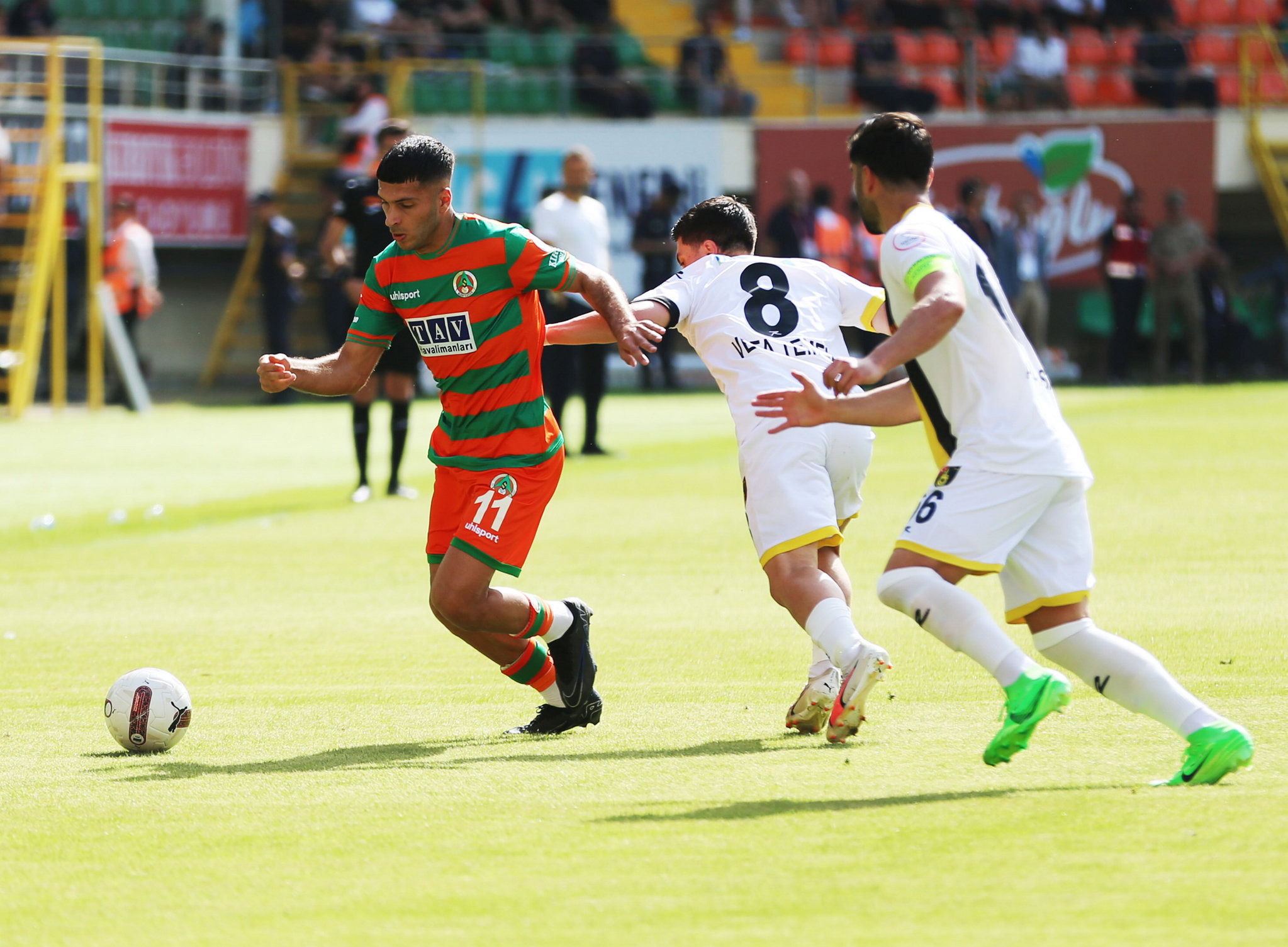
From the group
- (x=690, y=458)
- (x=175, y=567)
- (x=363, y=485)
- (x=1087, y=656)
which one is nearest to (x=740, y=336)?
(x=1087, y=656)

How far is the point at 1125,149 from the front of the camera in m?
24.6

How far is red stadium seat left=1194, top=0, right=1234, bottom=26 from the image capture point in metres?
28.4

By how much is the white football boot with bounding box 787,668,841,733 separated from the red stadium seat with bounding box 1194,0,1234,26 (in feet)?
84.0

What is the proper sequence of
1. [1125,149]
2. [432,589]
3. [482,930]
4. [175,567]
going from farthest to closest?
[1125,149], [175,567], [432,589], [482,930]

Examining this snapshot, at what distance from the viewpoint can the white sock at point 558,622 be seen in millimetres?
5867

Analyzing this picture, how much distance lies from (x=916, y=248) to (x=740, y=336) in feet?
4.17

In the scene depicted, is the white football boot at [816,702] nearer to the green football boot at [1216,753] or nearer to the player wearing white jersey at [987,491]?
the player wearing white jersey at [987,491]

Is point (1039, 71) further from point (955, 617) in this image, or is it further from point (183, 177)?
point (955, 617)

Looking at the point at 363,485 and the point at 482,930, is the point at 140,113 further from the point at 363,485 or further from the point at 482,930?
the point at 482,930

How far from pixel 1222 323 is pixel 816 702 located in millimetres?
20747

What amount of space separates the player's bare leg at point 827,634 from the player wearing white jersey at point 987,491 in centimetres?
44

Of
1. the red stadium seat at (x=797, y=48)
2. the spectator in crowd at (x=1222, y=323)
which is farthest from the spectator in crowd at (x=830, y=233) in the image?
the spectator in crowd at (x=1222, y=323)

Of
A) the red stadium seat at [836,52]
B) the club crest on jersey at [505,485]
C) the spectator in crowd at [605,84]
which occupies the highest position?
the red stadium seat at [836,52]

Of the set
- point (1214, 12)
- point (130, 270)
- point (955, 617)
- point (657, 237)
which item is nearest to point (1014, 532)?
point (955, 617)
